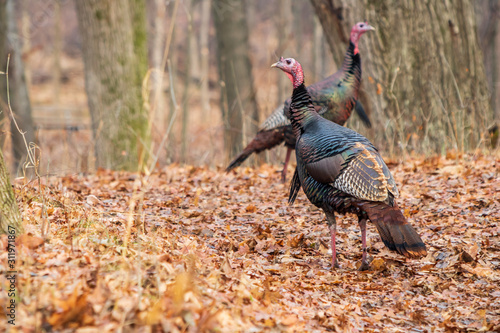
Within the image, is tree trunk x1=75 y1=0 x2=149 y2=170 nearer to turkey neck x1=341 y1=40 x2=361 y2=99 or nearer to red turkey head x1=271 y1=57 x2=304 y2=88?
turkey neck x1=341 y1=40 x2=361 y2=99

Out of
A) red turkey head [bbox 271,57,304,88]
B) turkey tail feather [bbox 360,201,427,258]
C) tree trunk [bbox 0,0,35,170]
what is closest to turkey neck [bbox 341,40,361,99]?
red turkey head [bbox 271,57,304,88]

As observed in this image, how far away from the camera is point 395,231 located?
3.95m

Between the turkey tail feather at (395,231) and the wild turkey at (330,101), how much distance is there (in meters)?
2.55

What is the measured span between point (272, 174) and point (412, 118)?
8.83 feet

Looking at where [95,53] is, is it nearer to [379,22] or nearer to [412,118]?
[379,22]

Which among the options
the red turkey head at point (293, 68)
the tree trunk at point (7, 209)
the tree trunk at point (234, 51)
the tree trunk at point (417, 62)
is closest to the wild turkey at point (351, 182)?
the red turkey head at point (293, 68)

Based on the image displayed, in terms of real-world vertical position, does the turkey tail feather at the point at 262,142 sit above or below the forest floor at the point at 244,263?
above

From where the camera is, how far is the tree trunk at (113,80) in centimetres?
867

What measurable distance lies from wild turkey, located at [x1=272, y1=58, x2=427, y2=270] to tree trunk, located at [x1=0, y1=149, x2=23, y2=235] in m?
2.36

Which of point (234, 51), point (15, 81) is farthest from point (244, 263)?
point (15, 81)

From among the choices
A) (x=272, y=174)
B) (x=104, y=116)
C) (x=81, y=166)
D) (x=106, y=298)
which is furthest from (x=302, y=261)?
(x=104, y=116)

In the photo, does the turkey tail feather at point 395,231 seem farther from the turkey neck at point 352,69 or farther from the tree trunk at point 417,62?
the tree trunk at point 417,62

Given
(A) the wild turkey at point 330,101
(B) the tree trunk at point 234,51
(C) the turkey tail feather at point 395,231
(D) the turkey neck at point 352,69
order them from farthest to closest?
(B) the tree trunk at point 234,51 → (D) the turkey neck at point 352,69 → (A) the wild turkey at point 330,101 → (C) the turkey tail feather at point 395,231

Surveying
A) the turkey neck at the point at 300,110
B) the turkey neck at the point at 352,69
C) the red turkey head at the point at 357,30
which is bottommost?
the turkey neck at the point at 300,110
